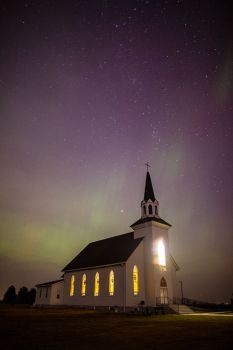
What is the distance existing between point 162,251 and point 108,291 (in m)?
9.20

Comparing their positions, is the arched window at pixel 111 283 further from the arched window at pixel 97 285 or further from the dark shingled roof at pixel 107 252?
the arched window at pixel 97 285

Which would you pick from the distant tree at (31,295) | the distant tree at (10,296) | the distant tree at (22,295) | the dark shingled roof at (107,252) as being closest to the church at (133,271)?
the dark shingled roof at (107,252)

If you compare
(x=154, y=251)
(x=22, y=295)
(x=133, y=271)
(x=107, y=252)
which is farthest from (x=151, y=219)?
(x=22, y=295)

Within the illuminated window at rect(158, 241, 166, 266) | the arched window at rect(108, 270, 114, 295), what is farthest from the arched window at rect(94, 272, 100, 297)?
the illuminated window at rect(158, 241, 166, 266)

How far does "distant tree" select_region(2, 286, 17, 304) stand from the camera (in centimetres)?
7012

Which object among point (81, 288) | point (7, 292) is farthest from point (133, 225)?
point (7, 292)

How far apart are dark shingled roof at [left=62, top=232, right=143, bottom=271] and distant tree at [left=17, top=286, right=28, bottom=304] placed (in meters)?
31.4

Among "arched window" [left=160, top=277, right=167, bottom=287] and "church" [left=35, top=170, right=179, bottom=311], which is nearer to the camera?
"church" [left=35, top=170, right=179, bottom=311]

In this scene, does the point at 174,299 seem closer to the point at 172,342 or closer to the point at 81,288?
the point at 81,288

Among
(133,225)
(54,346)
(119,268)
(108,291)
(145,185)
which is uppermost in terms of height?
(145,185)

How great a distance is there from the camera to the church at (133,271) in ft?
114

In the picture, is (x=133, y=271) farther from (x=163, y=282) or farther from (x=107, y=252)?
(x=107, y=252)

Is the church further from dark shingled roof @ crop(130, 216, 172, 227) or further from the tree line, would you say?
the tree line

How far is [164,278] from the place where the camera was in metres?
37.2
